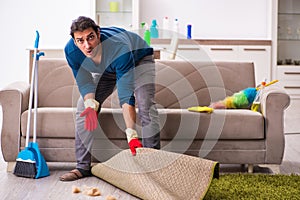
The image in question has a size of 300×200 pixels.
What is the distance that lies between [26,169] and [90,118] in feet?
1.67

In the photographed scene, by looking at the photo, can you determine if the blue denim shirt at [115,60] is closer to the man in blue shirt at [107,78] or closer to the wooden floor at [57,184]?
the man in blue shirt at [107,78]

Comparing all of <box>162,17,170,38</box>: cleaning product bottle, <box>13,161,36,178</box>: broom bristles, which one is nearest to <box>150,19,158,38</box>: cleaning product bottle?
<box>162,17,170,38</box>: cleaning product bottle

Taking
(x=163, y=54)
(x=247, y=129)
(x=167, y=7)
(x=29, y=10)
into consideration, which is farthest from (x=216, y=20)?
(x=247, y=129)

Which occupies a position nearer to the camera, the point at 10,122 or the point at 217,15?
the point at 10,122

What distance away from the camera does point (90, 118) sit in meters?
3.02

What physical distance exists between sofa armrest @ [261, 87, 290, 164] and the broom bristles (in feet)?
4.64

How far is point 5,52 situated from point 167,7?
215 cm

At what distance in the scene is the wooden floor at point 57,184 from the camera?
269 cm

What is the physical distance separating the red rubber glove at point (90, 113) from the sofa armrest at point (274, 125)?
1.05m

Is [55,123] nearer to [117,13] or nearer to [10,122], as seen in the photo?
[10,122]

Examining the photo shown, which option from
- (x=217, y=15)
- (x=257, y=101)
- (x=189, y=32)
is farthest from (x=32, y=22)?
(x=257, y=101)

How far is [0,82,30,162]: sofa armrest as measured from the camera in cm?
327

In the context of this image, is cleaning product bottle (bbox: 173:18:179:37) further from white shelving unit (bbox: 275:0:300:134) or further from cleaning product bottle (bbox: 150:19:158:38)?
white shelving unit (bbox: 275:0:300:134)

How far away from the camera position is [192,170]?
8.44 feet
